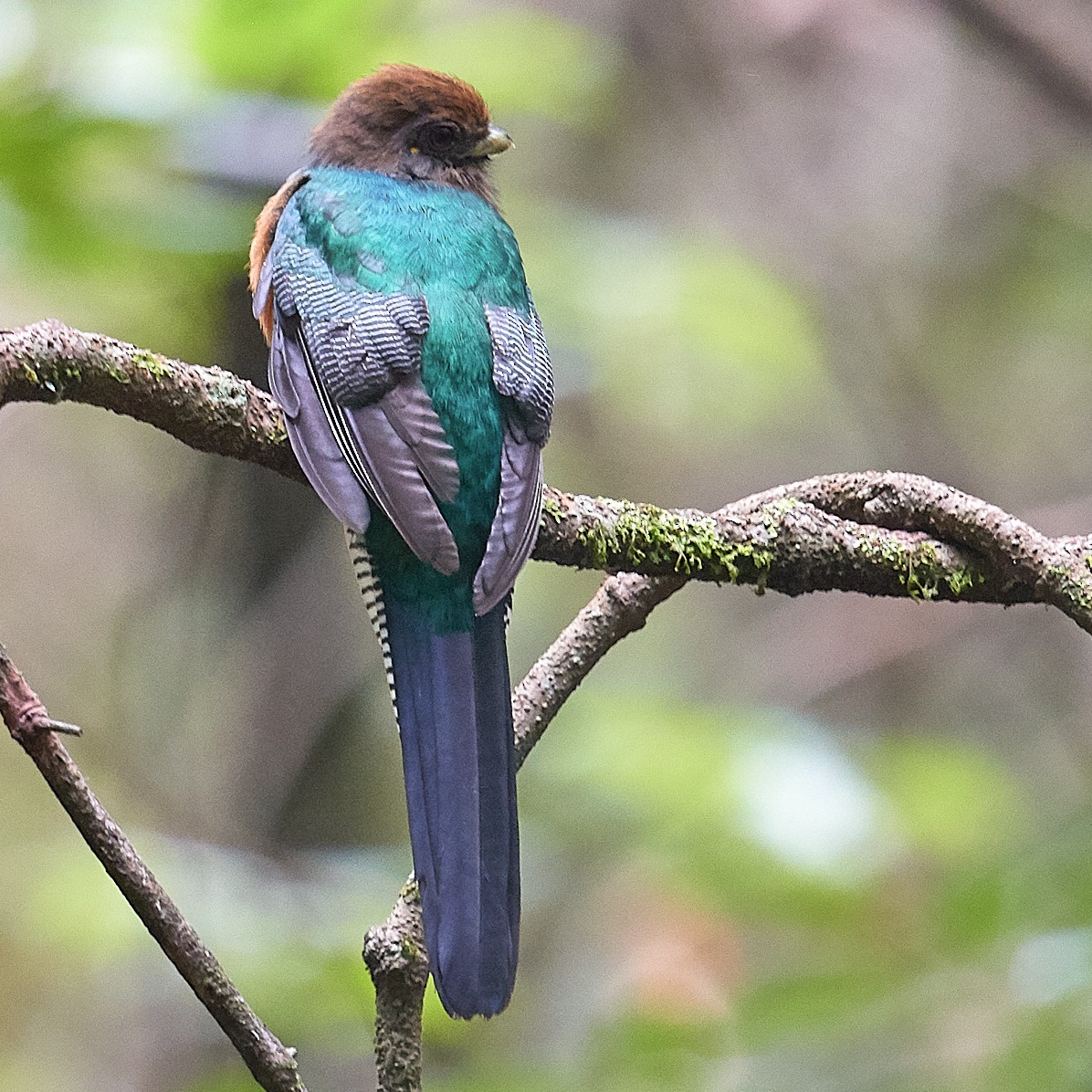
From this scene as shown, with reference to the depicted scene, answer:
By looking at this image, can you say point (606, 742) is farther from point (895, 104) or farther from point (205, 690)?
point (895, 104)

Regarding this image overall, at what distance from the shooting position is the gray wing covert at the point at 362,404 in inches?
100

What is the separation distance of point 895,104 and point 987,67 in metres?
0.46

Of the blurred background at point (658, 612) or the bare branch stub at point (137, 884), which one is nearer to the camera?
the bare branch stub at point (137, 884)

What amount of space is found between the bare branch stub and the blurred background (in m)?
1.21

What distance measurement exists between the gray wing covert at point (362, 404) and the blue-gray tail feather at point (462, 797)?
161 millimetres

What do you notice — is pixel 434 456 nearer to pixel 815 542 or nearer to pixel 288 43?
pixel 815 542

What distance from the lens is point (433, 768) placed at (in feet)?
7.75

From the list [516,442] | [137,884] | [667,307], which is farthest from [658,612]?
[137,884]

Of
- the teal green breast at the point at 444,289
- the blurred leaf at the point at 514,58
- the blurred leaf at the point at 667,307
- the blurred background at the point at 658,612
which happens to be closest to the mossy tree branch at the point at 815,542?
the teal green breast at the point at 444,289

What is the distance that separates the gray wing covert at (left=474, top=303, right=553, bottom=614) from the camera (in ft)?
8.15

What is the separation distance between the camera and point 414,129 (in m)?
3.84

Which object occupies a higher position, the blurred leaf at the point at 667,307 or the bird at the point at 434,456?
the blurred leaf at the point at 667,307

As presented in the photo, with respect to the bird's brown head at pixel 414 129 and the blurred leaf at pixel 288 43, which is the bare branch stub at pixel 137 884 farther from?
the bird's brown head at pixel 414 129

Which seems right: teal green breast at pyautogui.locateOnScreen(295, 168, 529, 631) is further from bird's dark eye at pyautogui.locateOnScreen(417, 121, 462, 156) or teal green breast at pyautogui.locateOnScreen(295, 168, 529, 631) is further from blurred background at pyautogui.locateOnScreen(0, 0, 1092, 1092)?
blurred background at pyautogui.locateOnScreen(0, 0, 1092, 1092)
